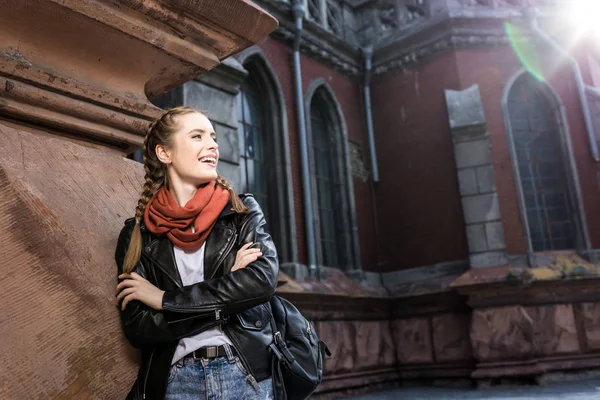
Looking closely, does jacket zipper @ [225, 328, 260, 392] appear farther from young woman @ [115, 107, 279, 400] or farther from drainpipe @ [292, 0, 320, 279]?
drainpipe @ [292, 0, 320, 279]

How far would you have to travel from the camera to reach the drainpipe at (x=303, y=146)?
9094 mm

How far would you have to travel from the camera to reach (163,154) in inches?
63.9

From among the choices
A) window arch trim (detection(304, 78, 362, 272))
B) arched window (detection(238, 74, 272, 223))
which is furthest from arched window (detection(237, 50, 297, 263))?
window arch trim (detection(304, 78, 362, 272))

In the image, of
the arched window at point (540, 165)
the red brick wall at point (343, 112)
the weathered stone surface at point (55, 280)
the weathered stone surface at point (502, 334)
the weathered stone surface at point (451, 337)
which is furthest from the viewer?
the arched window at point (540, 165)

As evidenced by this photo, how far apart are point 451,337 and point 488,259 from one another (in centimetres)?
137

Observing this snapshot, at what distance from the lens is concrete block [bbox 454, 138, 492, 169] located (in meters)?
9.55

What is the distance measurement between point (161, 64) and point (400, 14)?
10.2 m

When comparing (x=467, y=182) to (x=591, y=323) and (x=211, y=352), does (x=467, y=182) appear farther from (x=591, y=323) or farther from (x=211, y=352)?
(x=211, y=352)

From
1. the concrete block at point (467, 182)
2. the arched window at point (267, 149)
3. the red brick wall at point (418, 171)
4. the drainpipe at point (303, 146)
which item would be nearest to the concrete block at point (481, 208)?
the concrete block at point (467, 182)

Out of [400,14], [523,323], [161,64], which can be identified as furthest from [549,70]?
[161,64]

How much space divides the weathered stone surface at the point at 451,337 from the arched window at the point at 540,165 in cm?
198

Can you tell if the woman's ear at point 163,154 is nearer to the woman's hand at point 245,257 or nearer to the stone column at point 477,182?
the woman's hand at point 245,257

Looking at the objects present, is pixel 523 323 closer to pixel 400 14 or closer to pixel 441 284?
pixel 441 284

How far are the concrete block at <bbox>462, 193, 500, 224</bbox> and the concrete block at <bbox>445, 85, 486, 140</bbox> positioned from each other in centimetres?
107
